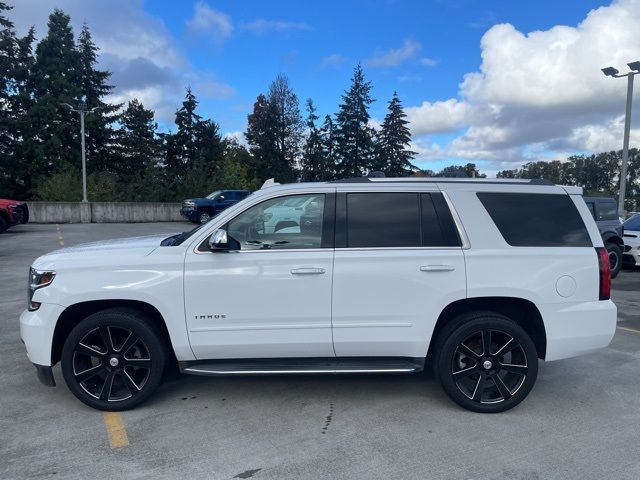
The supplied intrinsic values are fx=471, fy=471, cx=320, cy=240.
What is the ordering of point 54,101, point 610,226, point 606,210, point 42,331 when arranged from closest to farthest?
point 42,331
point 610,226
point 606,210
point 54,101

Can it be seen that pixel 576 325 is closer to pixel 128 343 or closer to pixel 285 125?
pixel 128 343

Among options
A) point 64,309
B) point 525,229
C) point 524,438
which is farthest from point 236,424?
point 525,229

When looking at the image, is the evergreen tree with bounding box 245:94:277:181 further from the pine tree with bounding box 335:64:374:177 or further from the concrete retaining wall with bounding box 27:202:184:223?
the concrete retaining wall with bounding box 27:202:184:223

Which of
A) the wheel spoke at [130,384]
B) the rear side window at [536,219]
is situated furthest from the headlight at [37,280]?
the rear side window at [536,219]

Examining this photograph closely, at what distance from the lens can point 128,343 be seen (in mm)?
3811

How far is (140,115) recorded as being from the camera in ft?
183

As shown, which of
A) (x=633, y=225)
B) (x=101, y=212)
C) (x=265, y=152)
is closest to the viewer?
(x=633, y=225)

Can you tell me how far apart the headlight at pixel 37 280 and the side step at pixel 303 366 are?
1250mm

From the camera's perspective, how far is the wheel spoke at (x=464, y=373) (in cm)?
389

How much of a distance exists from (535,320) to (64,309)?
389 centimetres

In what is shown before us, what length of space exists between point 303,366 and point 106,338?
5.27 feet

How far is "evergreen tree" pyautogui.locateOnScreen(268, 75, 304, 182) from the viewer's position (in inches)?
2116

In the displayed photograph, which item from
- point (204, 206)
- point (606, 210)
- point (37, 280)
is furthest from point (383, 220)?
point (204, 206)

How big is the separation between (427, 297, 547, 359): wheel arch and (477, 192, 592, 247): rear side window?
508 millimetres
